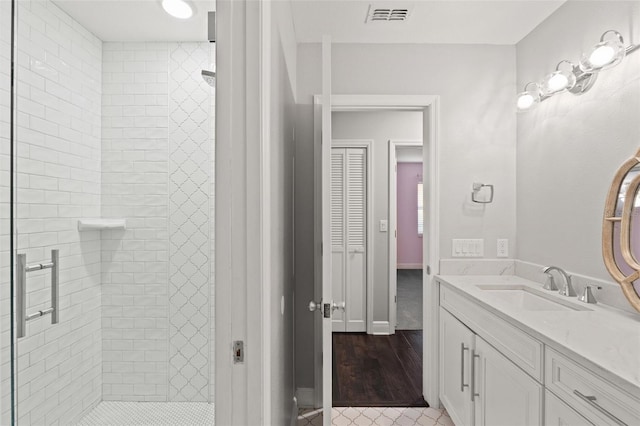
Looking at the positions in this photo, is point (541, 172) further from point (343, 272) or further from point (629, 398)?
point (343, 272)

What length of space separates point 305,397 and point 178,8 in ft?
8.27

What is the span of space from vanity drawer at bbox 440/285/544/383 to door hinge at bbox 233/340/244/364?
3.62 feet

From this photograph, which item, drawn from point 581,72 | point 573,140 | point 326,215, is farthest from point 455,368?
point 581,72

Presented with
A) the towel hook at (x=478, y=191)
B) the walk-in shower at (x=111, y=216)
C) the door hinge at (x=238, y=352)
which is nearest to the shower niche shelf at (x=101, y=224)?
the walk-in shower at (x=111, y=216)

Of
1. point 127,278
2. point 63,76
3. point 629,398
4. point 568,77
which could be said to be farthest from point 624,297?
point 63,76

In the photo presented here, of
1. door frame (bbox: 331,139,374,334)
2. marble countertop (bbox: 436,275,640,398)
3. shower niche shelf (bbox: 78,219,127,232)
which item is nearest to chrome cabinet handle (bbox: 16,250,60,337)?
shower niche shelf (bbox: 78,219,127,232)

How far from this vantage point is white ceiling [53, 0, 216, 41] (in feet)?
5.14

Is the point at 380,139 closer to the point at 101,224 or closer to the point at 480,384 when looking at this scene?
the point at 480,384

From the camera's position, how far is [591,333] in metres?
1.31

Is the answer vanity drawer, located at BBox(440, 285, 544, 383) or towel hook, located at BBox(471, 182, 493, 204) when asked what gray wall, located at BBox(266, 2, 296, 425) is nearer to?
vanity drawer, located at BBox(440, 285, 544, 383)

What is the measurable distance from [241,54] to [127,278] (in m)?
1.38

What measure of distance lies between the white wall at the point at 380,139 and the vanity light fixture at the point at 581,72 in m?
1.62

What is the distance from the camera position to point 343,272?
395 cm

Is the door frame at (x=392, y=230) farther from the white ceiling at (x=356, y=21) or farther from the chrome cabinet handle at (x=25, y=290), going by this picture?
the chrome cabinet handle at (x=25, y=290)
